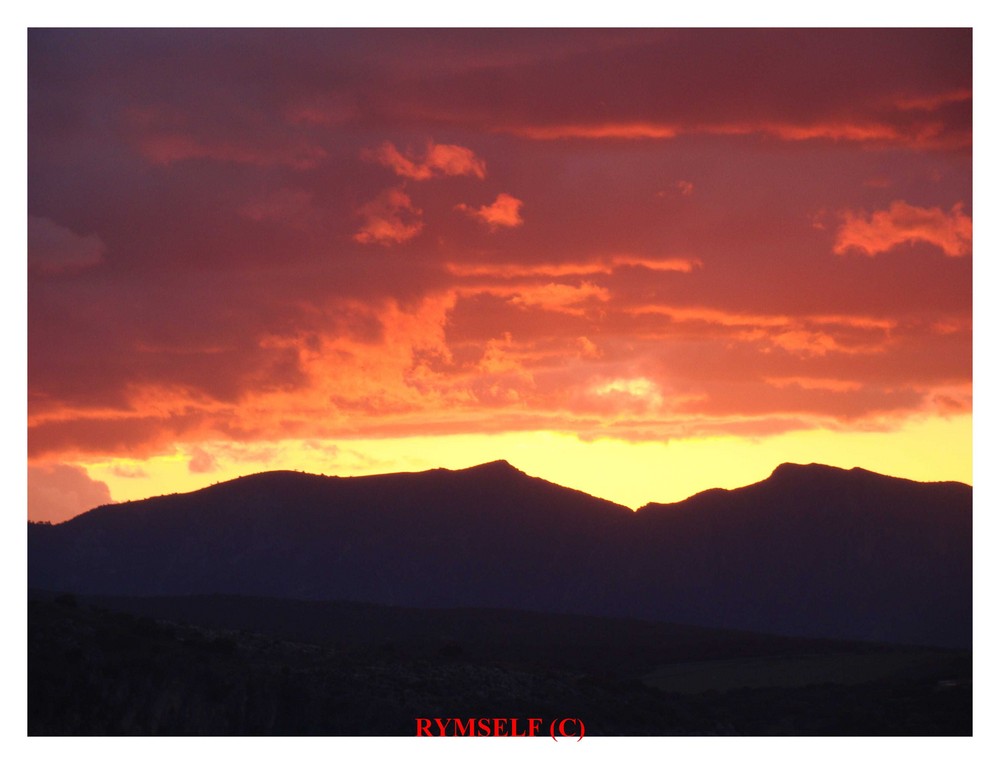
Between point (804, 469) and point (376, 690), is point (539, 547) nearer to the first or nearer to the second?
point (804, 469)

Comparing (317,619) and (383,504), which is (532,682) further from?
(383,504)

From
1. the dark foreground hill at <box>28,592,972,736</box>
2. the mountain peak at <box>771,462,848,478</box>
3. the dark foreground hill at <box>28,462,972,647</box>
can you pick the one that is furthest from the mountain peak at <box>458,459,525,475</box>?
the dark foreground hill at <box>28,592,972,736</box>

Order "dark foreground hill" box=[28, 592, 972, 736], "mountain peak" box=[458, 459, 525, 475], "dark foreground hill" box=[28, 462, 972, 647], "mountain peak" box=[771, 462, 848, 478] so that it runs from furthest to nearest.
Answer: "mountain peak" box=[458, 459, 525, 475]
"mountain peak" box=[771, 462, 848, 478]
"dark foreground hill" box=[28, 462, 972, 647]
"dark foreground hill" box=[28, 592, 972, 736]

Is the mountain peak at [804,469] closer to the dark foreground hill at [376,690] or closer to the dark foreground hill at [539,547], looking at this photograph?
the dark foreground hill at [539,547]

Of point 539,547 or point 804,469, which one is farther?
point 539,547

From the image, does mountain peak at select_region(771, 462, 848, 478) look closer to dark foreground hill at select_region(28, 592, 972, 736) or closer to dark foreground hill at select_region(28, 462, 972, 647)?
dark foreground hill at select_region(28, 462, 972, 647)

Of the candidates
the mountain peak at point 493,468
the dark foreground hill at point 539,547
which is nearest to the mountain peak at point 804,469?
the dark foreground hill at point 539,547

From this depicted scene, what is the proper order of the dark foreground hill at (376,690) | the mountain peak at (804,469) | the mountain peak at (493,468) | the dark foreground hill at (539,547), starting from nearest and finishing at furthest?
the dark foreground hill at (376,690), the dark foreground hill at (539,547), the mountain peak at (804,469), the mountain peak at (493,468)

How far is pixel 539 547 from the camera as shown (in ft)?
301

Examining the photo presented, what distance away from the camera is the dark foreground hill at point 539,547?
78.1 meters

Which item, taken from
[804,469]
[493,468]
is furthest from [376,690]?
[493,468]

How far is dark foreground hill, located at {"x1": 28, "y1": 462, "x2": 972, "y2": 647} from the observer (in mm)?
78125
